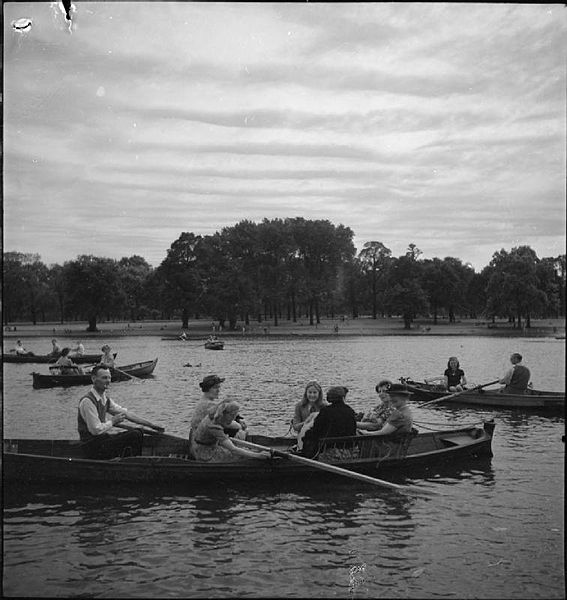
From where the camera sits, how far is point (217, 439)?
1053cm

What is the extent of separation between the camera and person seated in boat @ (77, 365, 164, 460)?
33.4 ft

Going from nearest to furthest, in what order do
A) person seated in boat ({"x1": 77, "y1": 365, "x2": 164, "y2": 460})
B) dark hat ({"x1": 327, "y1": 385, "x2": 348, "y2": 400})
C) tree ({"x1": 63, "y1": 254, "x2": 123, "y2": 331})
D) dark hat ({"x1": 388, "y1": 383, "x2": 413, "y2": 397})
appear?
1. person seated in boat ({"x1": 77, "y1": 365, "x2": 164, "y2": 460})
2. dark hat ({"x1": 327, "y1": 385, "x2": 348, "y2": 400})
3. dark hat ({"x1": 388, "y1": 383, "x2": 413, "y2": 397})
4. tree ({"x1": 63, "y1": 254, "x2": 123, "y2": 331})

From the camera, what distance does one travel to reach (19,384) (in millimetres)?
29859

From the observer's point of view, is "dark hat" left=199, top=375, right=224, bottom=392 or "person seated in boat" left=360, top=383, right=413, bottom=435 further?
"person seated in boat" left=360, top=383, right=413, bottom=435

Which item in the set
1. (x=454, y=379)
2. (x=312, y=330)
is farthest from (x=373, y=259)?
(x=454, y=379)

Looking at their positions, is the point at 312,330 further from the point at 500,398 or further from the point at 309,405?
the point at 309,405

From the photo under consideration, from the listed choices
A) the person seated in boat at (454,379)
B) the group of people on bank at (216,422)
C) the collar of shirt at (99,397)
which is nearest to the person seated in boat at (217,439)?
the group of people on bank at (216,422)

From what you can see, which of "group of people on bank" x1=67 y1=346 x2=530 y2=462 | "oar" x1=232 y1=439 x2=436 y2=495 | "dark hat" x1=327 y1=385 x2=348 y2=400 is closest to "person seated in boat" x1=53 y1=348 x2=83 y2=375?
"group of people on bank" x1=67 y1=346 x2=530 y2=462

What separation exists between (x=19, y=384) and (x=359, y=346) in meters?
33.5

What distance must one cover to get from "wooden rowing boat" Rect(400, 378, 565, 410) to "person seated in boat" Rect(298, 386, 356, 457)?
27.4ft

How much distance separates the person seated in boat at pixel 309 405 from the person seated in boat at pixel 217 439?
3.16 feet

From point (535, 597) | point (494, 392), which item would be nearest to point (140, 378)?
point (494, 392)

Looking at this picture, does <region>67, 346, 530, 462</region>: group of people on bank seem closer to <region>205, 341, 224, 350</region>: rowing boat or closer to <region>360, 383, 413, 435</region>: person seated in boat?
<region>360, 383, 413, 435</region>: person seated in boat

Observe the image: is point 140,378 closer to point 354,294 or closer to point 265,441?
point 265,441
